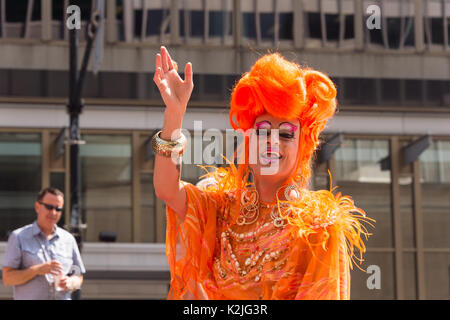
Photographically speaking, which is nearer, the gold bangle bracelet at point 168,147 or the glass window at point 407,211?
the gold bangle bracelet at point 168,147

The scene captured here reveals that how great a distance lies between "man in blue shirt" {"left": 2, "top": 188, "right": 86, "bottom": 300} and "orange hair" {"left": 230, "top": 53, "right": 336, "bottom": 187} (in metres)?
3.67

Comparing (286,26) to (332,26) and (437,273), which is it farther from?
(437,273)

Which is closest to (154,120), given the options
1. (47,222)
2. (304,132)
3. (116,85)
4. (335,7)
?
(116,85)

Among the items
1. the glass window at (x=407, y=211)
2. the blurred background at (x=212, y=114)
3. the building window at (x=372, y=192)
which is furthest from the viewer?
the glass window at (x=407, y=211)

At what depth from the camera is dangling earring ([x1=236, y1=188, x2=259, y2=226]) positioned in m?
2.82

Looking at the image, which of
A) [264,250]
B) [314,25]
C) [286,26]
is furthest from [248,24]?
[264,250]

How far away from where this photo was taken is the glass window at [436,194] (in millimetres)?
14742

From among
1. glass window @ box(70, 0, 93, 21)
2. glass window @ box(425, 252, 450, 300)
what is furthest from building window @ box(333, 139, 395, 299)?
glass window @ box(70, 0, 93, 21)

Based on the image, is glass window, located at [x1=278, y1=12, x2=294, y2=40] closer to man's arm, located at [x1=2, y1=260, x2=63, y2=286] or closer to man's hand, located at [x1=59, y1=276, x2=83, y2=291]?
man's hand, located at [x1=59, y1=276, x2=83, y2=291]

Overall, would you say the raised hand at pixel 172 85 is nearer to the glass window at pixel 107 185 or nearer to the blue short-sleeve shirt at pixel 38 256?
the blue short-sleeve shirt at pixel 38 256

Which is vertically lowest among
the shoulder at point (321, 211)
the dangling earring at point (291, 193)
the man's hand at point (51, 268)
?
the man's hand at point (51, 268)

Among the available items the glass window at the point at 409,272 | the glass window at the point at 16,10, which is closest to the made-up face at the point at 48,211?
the glass window at the point at 16,10

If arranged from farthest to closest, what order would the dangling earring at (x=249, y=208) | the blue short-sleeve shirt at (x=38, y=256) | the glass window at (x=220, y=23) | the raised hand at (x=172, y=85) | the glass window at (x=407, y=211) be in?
the glass window at (x=220, y=23) < the glass window at (x=407, y=211) < the blue short-sleeve shirt at (x=38, y=256) < the dangling earring at (x=249, y=208) < the raised hand at (x=172, y=85)
